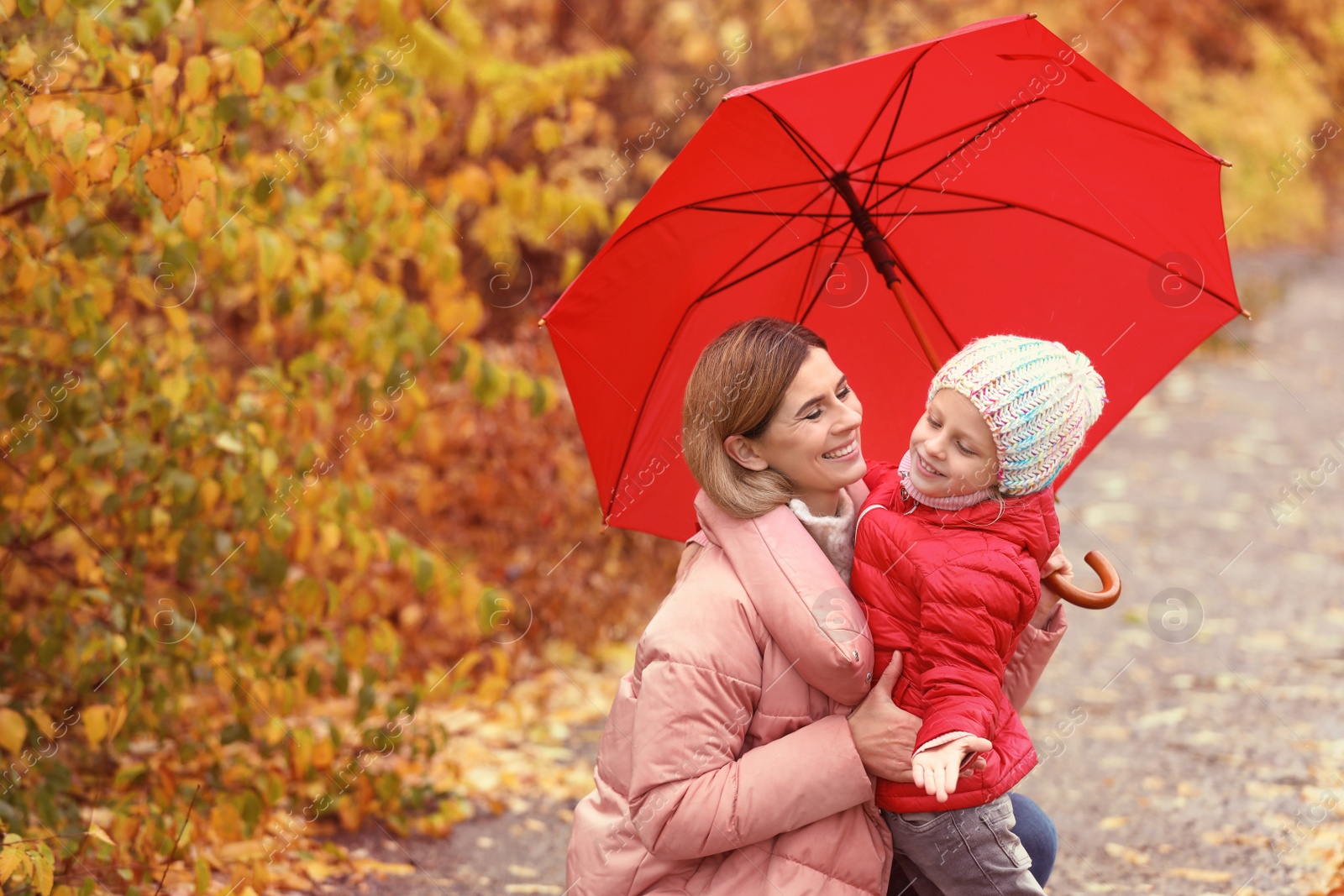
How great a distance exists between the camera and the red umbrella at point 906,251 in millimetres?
2436

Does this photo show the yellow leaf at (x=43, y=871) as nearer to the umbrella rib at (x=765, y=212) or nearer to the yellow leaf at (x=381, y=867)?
the yellow leaf at (x=381, y=867)

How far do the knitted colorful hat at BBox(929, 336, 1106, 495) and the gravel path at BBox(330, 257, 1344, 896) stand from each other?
6.94ft

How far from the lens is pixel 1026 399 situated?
2.10m

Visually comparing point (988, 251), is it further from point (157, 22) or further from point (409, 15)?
point (409, 15)

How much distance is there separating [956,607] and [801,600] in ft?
0.84

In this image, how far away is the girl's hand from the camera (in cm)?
196

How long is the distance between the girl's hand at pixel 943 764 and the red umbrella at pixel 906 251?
88cm

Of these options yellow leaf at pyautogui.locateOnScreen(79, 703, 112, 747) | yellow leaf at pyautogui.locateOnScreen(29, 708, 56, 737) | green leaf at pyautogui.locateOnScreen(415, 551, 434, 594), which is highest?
yellow leaf at pyautogui.locateOnScreen(29, 708, 56, 737)

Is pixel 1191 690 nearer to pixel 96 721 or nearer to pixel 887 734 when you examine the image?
pixel 887 734

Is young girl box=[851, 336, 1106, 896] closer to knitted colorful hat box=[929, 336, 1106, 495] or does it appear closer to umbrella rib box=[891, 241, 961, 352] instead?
knitted colorful hat box=[929, 336, 1106, 495]

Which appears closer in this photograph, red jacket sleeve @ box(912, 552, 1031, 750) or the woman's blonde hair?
red jacket sleeve @ box(912, 552, 1031, 750)

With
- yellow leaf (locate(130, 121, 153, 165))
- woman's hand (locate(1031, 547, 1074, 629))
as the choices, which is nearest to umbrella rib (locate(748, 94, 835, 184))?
woman's hand (locate(1031, 547, 1074, 629))

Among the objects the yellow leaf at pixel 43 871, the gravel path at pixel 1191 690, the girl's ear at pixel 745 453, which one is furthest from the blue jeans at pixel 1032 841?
the yellow leaf at pixel 43 871

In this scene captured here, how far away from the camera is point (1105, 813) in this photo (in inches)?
168
